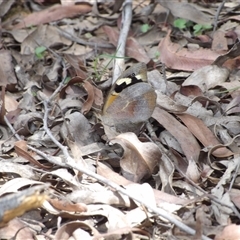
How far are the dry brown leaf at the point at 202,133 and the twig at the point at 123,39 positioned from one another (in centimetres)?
62

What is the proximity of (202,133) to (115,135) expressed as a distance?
0.44 m

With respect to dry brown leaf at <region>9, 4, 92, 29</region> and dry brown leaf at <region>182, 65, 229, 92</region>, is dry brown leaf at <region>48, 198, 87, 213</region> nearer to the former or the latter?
dry brown leaf at <region>182, 65, 229, 92</region>

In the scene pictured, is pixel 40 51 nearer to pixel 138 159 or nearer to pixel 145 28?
pixel 145 28

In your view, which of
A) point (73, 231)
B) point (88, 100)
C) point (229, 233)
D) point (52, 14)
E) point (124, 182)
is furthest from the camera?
point (52, 14)

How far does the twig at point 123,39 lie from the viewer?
3205 mm

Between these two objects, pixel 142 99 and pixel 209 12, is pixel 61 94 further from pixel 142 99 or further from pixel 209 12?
pixel 209 12

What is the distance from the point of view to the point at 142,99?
2652mm

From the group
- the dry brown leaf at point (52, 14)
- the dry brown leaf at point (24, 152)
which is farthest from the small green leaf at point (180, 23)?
the dry brown leaf at point (24, 152)

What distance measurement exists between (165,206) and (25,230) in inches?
23.2

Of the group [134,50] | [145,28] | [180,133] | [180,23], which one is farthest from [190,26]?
[180,133]

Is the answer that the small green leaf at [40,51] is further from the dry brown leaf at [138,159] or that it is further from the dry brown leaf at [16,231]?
the dry brown leaf at [16,231]

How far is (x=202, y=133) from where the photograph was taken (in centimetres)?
262

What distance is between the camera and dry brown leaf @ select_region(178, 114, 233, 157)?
8.24 feet

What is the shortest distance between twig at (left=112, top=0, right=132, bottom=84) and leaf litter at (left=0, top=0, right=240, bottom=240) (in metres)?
0.06
